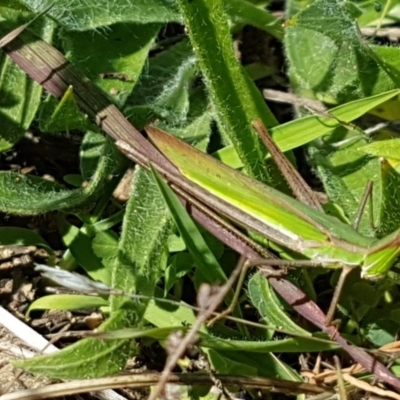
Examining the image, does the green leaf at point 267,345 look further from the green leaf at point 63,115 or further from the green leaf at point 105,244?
the green leaf at point 63,115

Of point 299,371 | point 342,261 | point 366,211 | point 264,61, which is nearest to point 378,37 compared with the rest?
point 264,61

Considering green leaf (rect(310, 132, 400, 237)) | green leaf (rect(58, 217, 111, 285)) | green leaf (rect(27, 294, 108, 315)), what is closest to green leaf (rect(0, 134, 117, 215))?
green leaf (rect(58, 217, 111, 285))

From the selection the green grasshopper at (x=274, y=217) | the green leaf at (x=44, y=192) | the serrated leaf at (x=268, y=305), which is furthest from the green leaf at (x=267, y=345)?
the green leaf at (x=44, y=192)

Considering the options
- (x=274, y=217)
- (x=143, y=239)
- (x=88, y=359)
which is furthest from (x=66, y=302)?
(x=274, y=217)

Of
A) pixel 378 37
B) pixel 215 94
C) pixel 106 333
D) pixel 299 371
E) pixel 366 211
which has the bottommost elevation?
pixel 299 371

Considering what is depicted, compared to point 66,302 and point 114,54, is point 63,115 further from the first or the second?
point 66,302

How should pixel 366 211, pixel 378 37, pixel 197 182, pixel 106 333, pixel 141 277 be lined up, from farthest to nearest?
pixel 378 37
pixel 366 211
pixel 141 277
pixel 197 182
pixel 106 333

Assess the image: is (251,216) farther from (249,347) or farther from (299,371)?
(299,371)
